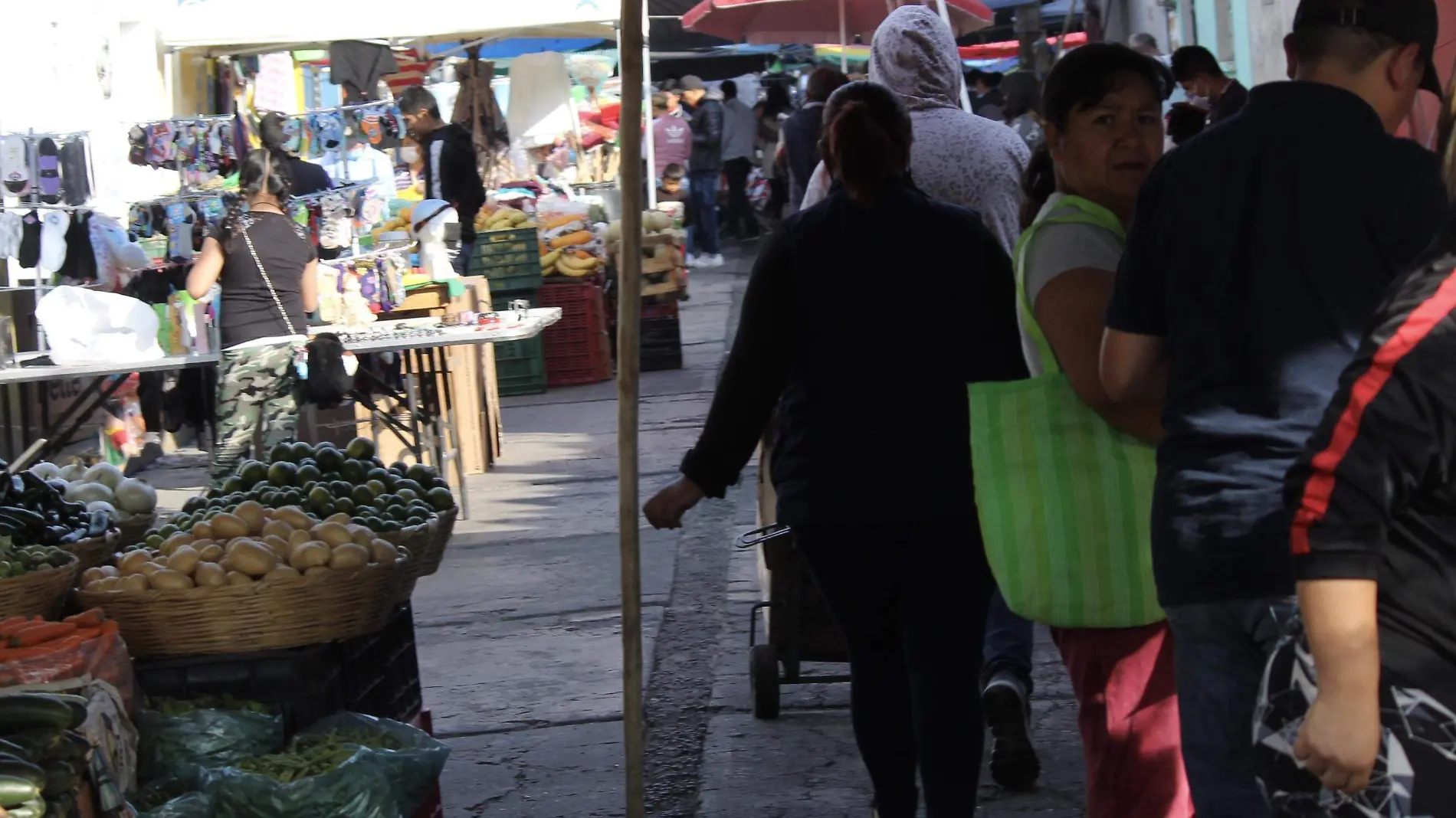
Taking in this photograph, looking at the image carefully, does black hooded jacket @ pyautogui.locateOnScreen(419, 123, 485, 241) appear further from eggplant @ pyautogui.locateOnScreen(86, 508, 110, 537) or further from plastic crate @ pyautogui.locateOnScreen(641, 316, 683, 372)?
eggplant @ pyautogui.locateOnScreen(86, 508, 110, 537)

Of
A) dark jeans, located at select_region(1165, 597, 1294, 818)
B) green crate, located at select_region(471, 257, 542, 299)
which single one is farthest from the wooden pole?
green crate, located at select_region(471, 257, 542, 299)

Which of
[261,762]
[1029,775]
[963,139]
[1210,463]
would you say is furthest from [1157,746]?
[963,139]

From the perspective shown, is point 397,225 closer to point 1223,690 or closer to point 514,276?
point 514,276

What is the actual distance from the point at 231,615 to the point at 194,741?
0.31 metres

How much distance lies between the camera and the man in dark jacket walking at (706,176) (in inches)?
879

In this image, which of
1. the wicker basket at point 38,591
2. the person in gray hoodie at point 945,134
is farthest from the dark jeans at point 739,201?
the wicker basket at point 38,591

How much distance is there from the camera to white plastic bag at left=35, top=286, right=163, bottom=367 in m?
9.66

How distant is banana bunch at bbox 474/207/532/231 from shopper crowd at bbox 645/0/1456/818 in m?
9.16

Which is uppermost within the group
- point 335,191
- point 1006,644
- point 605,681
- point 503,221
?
point 335,191

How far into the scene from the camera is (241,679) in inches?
167

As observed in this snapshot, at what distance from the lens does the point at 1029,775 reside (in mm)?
5000

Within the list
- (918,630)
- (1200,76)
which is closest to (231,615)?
(918,630)

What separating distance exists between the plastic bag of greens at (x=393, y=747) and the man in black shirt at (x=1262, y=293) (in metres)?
2.01

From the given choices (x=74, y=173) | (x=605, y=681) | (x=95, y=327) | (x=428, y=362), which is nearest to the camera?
(x=605, y=681)
